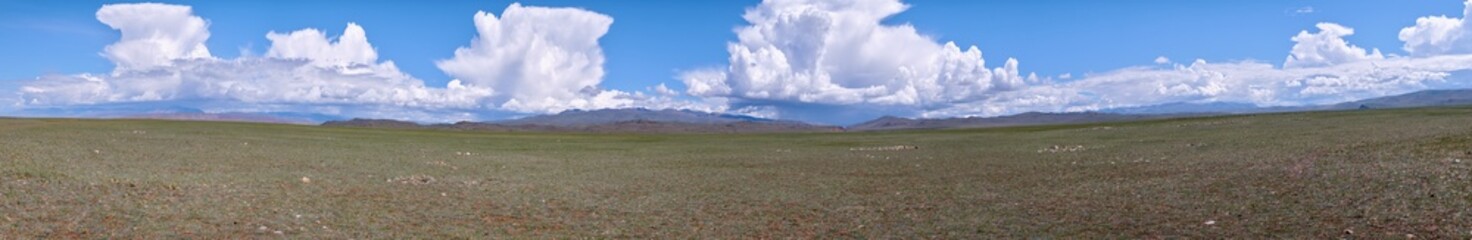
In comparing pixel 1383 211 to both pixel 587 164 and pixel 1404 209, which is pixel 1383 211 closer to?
pixel 1404 209

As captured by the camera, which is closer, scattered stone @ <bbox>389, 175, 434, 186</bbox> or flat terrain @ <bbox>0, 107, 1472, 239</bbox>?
flat terrain @ <bbox>0, 107, 1472, 239</bbox>

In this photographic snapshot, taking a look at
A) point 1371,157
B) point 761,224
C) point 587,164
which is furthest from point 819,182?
point 1371,157

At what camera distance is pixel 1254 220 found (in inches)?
614

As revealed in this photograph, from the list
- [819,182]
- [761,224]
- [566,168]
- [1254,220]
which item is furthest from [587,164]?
[1254,220]

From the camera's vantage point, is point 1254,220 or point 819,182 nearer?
point 1254,220

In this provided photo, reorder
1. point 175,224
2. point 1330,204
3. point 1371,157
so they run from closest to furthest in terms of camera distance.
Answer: point 175,224
point 1330,204
point 1371,157

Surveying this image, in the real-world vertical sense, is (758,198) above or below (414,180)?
below

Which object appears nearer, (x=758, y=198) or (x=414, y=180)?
(x=758, y=198)

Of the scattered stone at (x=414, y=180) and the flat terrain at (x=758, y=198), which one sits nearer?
the flat terrain at (x=758, y=198)

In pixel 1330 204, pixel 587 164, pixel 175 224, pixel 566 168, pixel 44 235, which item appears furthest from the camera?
pixel 587 164

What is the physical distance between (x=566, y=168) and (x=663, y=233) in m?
20.0

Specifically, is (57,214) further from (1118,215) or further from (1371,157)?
(1371,157)

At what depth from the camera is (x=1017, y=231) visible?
1566 centimetres

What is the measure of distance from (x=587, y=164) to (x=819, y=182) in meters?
13.8
